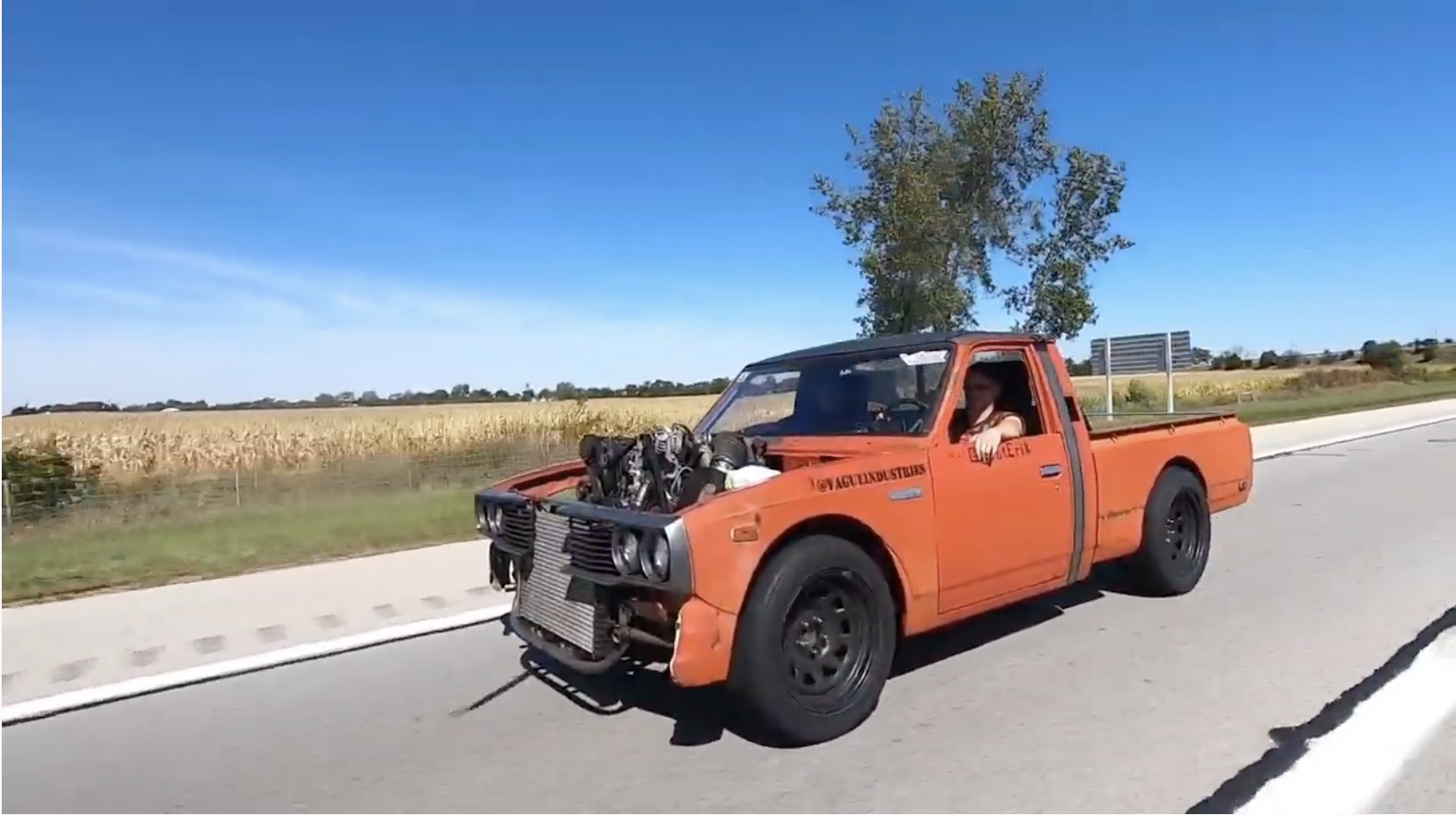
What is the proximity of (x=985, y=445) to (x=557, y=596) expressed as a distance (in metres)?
2.27

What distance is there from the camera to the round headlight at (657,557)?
3.87 metres

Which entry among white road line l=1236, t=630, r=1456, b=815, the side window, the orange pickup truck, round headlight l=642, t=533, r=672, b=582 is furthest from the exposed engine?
white road line l=1236, t=630, r=1456, b=815

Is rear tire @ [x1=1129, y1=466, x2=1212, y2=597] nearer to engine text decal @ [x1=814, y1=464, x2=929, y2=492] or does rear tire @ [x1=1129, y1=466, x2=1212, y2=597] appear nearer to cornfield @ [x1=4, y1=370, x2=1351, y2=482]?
engine text decal @ [x1=814, y1=464, x2=929, y2=492]

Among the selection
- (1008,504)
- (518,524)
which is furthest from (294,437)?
(1008,504)

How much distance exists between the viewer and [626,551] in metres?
4.04

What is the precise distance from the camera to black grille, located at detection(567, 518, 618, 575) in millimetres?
4199

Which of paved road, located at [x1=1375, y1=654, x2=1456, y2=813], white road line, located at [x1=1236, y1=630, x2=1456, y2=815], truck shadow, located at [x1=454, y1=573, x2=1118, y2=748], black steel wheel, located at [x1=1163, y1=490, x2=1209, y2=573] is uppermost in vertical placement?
black steel wheel, located at [x1=1163, y1=490, x2=1209, y2=573]

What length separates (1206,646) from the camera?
5.47 metres

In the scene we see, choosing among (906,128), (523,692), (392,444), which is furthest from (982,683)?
(392,444)

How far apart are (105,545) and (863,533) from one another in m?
8.31

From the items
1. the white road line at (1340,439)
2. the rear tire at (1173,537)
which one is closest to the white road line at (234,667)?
the rear tire at (1173,537)

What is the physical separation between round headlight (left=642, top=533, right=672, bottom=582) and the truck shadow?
710 mm

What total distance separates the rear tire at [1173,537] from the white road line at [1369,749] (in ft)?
→ 5.24

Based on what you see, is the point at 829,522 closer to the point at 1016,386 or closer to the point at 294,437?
the point at 1016,386
